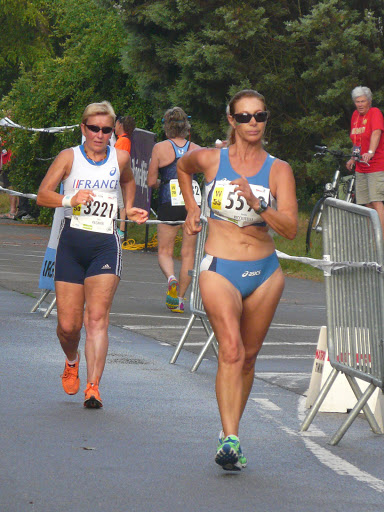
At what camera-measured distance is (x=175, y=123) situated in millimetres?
13492

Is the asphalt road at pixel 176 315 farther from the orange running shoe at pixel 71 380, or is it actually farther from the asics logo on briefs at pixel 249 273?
the asics logo on briefs at pixel 249 273

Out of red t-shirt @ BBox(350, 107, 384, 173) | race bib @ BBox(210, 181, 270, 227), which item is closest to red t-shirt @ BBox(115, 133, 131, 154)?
red t-shirt @ BBox(350, 107, 384, 173)

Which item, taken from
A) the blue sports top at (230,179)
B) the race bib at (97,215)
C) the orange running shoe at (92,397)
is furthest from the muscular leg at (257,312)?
the race bib at (97,215)

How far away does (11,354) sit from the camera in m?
10.0

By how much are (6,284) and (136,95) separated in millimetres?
11463

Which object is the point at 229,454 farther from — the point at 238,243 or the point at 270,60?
the point at 270,60

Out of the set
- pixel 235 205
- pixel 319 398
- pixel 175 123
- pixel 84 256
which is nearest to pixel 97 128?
pixel 84 256

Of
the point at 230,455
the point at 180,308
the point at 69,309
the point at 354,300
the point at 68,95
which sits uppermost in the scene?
the point at 68,95

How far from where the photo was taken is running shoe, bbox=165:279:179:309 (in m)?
13.2

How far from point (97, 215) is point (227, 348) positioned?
1995 millimetres

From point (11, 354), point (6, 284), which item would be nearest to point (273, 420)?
point (11, 354)

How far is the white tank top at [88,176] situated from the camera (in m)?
8.07

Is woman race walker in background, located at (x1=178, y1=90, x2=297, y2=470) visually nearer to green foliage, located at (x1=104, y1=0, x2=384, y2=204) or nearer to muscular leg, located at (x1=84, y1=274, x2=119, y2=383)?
muscular leg, located at (x1=84, y1=274, x2=119, y2=383)

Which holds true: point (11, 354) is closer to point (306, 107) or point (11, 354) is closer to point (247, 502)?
point (247, 502)
